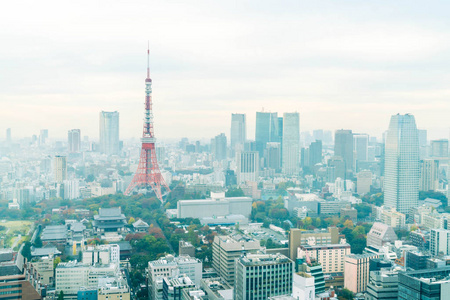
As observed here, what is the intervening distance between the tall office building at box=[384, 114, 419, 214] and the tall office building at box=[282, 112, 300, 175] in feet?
28.3

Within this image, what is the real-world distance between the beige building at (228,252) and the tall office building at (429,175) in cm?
1096

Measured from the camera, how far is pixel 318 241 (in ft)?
29.2

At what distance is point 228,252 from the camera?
24.5 ft

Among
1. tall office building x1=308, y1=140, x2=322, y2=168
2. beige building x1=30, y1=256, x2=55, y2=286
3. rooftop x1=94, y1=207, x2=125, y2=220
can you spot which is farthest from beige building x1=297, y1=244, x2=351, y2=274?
tall office building x1=308, y1=140, x2=322, y2=168

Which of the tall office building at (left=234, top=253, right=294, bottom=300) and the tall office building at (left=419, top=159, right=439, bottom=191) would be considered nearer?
the tall office building at (left=234, top=253, right=294, bottom=300)

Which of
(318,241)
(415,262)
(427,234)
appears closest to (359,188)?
(427,234)

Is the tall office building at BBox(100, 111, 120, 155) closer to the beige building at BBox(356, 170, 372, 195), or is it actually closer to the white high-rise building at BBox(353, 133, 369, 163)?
the beige building at BBox(356, 170, 372, 195)

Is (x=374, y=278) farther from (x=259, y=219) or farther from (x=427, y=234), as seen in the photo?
(x=259, y=219)

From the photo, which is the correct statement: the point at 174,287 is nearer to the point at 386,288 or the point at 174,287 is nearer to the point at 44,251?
the point at 386,288

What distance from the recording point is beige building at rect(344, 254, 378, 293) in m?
7.34

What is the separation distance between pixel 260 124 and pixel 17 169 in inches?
677

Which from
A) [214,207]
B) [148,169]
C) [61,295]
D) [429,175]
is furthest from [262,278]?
[429,175]

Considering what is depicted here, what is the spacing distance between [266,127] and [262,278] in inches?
799

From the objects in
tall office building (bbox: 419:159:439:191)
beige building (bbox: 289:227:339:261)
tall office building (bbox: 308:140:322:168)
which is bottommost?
beige building (bbox: 289:227:339:261)
